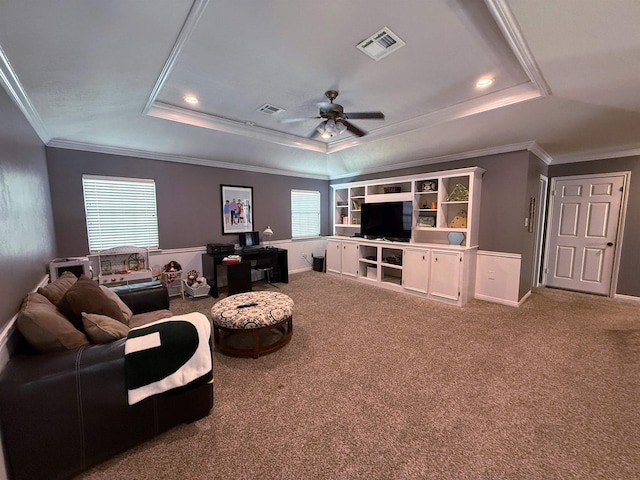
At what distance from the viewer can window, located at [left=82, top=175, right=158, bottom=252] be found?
12.4ft

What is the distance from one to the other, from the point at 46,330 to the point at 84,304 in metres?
0.33

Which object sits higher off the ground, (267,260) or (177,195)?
(177,195)

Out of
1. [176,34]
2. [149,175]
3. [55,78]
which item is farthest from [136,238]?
[176,34]

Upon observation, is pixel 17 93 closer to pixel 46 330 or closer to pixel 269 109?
pixel 46 330

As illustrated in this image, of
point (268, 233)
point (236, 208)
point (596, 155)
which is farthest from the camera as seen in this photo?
point (268, 233)

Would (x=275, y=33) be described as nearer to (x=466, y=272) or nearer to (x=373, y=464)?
(x=373, y=464)

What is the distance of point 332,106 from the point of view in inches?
107

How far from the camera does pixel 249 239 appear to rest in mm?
5164

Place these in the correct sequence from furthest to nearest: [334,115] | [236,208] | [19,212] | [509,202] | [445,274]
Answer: [236,208], [445,274], [509,202], [334,115], [19,212]

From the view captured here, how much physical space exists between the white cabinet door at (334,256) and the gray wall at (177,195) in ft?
3.41

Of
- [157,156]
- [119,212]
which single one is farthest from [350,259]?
[119,212]

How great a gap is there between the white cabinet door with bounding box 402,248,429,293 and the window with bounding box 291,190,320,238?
8.41 feet

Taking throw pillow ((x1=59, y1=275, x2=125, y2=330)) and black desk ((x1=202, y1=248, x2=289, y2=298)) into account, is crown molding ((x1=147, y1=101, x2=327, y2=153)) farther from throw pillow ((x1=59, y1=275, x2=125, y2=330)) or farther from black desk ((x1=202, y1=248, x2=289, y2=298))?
throw pillow ((x1=59, y1=275, x2=125, y2=330))

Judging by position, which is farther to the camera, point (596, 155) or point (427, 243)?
point (427, 243)
